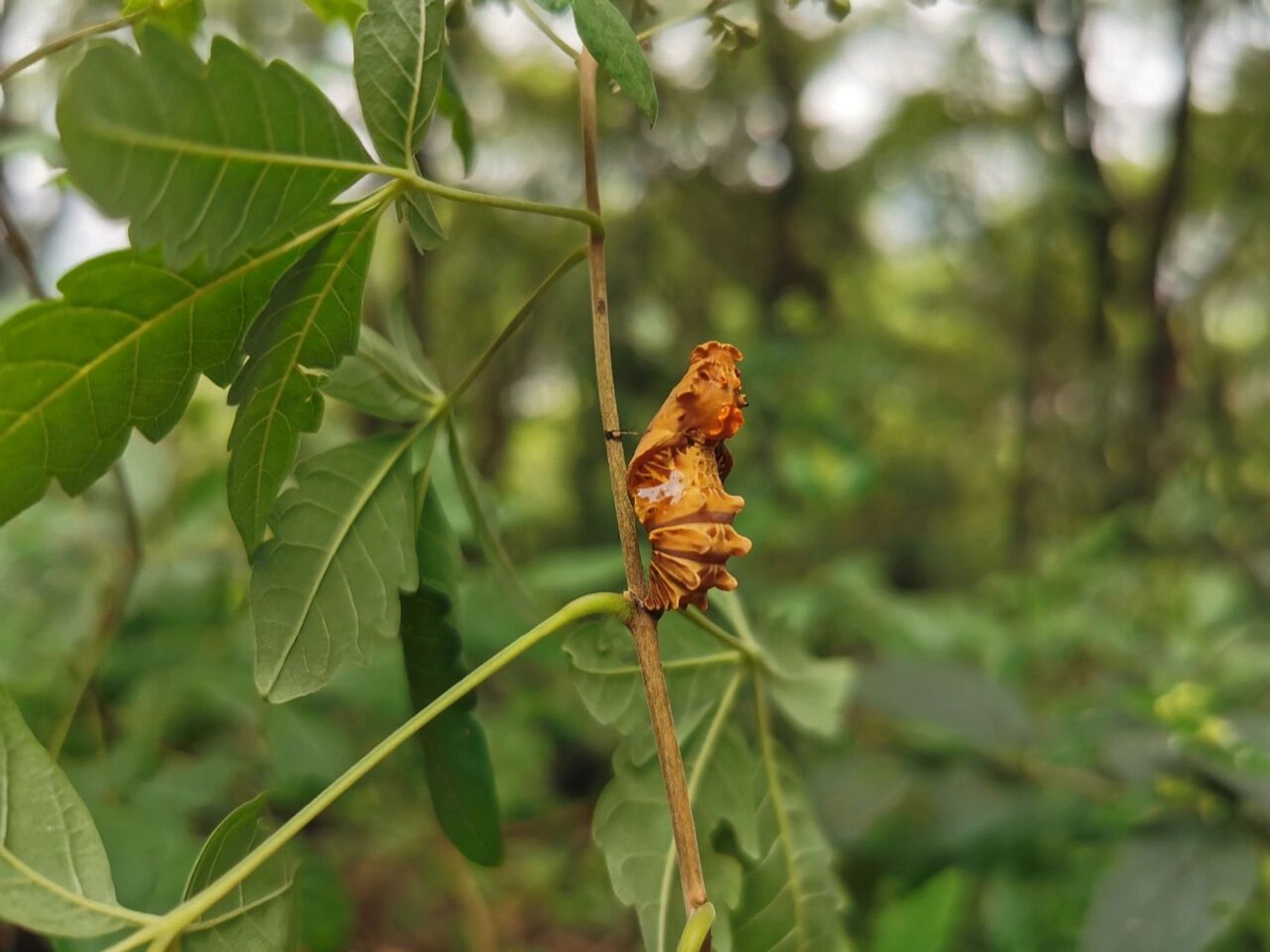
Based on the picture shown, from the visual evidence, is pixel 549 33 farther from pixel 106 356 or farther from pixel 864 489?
pixel 864 489

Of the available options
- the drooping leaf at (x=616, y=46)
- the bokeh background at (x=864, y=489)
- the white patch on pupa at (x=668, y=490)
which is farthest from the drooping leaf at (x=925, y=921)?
the drooping leaf at (x=616, y=46)

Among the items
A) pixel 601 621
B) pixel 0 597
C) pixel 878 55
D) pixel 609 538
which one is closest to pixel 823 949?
pixel 601 621

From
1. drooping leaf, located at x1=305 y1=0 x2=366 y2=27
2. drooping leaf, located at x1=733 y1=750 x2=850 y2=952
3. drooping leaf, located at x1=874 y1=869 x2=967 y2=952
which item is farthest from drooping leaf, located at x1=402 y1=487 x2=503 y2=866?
drooping leaf, located at x1=874 y1=869 x2=967 y2=952

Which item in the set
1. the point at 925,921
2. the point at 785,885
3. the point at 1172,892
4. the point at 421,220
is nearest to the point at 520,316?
the point at 421,220

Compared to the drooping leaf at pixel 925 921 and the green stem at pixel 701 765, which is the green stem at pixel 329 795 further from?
the drooping leaf at pixel 925 921

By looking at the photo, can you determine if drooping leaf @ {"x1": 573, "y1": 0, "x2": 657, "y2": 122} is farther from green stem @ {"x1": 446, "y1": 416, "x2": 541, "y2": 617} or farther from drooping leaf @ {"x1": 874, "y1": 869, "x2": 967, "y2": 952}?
drooping leaf @ {"x1": 874, "y1": 869, "x2": 967, "y2": 952}
